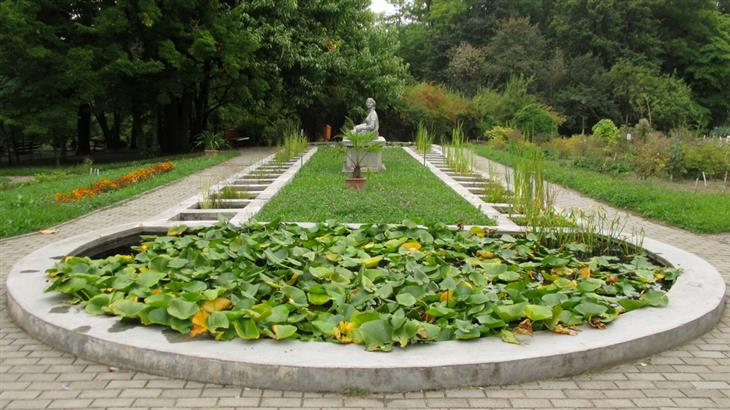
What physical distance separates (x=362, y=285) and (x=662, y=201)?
6348mm

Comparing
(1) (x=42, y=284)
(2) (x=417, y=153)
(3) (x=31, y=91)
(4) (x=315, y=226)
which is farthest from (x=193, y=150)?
(1) (x=42, y=284)

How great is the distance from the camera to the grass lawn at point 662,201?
292 inches

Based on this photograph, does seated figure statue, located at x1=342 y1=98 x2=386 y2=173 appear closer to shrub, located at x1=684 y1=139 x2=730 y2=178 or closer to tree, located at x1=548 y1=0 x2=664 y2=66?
shrub, located at x1=684 y1=139 x2=730 y2=178

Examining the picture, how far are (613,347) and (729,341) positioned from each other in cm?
101

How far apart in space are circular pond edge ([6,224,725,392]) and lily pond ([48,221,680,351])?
0.30ft

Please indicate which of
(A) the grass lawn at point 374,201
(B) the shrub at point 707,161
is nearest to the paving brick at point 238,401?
(A) the grass lawn at point 374,201

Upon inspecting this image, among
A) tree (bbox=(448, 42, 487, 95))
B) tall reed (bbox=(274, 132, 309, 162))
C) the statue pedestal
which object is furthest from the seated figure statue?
tree (bbox=(448, 42, 487, 95))

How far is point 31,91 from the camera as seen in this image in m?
15.3

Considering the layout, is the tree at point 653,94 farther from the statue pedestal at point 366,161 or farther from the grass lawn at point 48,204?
the grass lawn at point 48,204

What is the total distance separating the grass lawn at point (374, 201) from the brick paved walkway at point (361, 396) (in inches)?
121

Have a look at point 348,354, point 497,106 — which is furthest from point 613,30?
point 348,354

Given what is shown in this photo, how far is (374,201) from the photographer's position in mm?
8141

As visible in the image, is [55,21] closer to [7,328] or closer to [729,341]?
[7,328]

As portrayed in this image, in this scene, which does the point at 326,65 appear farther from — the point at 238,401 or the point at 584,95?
the point at 238,401
